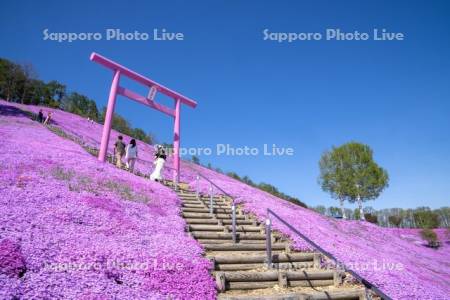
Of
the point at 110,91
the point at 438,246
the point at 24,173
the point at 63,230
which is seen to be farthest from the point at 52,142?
the point at 438,246

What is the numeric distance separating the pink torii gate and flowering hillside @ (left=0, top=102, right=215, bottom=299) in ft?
13.9

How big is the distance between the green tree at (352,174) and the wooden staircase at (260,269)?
39352mm

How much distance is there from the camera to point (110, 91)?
18.4 m

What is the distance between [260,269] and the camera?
9.21 m

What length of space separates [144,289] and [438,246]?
39.2 m

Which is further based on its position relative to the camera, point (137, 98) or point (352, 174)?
point (352, 174)

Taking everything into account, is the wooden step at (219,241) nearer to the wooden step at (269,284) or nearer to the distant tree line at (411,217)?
the wooden step at (269,284)

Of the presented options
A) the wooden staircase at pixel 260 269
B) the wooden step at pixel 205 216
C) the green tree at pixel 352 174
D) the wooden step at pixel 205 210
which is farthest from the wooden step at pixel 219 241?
the green tree at pixel 352 174

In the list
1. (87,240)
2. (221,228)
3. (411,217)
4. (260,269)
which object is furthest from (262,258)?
(411,217)

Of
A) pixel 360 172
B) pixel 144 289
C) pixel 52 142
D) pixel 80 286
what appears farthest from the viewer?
pixel 360 172

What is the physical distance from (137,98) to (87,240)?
41.1ft

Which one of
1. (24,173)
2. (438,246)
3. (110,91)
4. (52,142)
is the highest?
(110,91)

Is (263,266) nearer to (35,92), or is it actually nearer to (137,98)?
(137,98)

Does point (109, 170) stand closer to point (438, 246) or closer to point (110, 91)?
point (110, 91)
